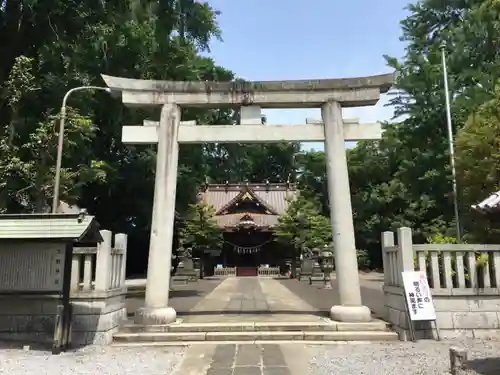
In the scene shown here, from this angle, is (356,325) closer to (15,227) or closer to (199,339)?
(199,339)

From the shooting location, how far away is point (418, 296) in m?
8.36

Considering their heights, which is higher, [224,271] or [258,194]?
[258,194]

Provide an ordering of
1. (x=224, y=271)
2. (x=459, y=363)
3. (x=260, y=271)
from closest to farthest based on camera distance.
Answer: (x=459, y=363) → (x=260, y=271) → (x=224, y=271)

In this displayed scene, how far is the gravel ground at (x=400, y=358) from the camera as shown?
6488 mm

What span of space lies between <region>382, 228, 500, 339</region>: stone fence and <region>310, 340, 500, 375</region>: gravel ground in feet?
1.32

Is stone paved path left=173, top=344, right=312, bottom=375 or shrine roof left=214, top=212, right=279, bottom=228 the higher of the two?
shrine roof left=214, top=212, right=279, bottom=228

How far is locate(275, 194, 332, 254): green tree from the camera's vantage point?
3191 centimetres

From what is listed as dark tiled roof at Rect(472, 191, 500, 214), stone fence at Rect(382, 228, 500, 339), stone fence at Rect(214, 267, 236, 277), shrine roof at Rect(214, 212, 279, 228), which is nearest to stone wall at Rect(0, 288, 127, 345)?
stone fence at Rect(382, 228, 500, 339)

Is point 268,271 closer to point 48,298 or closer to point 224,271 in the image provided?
point 224,271

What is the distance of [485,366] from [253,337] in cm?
400

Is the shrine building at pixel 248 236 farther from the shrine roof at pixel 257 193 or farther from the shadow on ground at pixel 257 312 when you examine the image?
the shadow on ground at pixel 257 312

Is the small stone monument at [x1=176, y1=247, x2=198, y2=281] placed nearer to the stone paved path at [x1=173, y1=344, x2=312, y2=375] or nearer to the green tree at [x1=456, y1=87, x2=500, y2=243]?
the green tree at [x1=456, y1=87, x2=500, y2=243]

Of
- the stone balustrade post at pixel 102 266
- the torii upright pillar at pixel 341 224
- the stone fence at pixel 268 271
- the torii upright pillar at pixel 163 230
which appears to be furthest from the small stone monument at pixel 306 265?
the stone balustrade post at pixel 102 266

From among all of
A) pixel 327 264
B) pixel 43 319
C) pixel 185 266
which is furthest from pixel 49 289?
pixel 185 266
